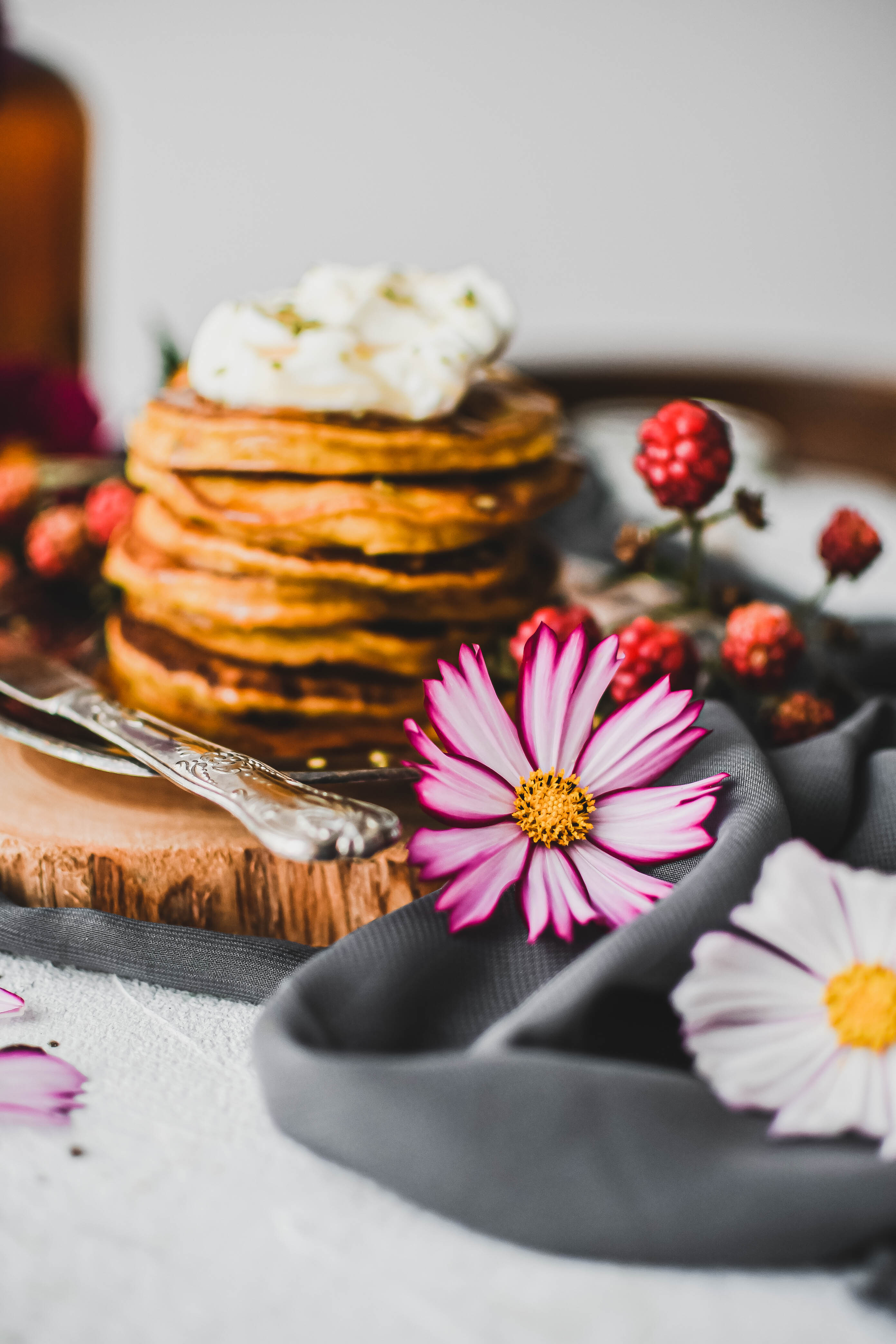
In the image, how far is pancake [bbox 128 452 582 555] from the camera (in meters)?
0.93

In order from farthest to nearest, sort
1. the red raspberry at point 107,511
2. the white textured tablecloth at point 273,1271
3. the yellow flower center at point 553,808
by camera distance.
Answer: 1. the red raspberry at point 107,511
2. the yellow flower center at point 553,808
3. the white textured tablecloth at point 273,1271

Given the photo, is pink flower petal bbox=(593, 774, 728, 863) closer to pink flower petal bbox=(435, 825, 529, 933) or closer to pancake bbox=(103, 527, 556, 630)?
pink flower petal bbox=(435, 825, 529, 933)

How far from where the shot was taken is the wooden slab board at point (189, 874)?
0.85 meters

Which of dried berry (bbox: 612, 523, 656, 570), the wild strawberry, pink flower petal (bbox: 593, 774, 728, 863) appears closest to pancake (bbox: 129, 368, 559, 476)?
dried berry (bbox: 612, 523, 656, 570)

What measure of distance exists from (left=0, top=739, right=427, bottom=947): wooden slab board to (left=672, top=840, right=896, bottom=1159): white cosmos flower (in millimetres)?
272

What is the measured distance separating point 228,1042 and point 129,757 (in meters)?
0.26

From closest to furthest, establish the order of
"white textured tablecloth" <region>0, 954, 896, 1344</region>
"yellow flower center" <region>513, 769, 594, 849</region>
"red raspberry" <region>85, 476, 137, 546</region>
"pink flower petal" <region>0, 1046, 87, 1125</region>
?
1. "white textured tablecloth" <region>0, 954, 896, 1344</region>
2. "pink flower petal" <region>0, 1046, 87, 1125</region>
3. "yellow flower center" <region>513, 769, 594, 849</region>
4. "red raspberry" <region>85, 476, 137, 546</region>

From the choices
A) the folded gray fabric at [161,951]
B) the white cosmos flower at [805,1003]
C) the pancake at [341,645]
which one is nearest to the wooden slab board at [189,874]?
the folded gray fabric at [161,951]

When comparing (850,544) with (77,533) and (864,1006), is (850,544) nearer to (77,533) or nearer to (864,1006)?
(864,1006)

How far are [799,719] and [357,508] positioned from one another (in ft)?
1.43

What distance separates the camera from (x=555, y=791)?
30.7 inches

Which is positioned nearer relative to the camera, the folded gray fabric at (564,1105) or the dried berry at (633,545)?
the folded gray fabric at (564,1105)

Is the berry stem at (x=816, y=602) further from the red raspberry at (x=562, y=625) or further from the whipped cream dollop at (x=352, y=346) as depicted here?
the whipped cream dollop at (x=352, y=346)

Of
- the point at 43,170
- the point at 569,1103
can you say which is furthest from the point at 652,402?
the point at 569,1103
